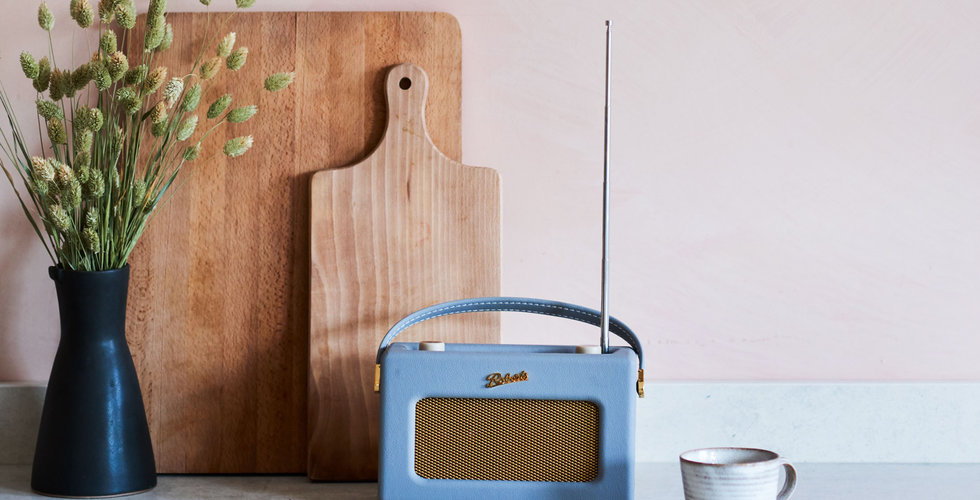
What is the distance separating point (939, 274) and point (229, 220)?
2.60 feet

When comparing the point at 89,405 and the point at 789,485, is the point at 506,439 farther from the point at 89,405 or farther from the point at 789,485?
the point at 89,405

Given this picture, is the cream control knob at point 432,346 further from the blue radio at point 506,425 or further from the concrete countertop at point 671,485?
the concrete countertop at point 671,485

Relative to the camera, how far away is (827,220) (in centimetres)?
94

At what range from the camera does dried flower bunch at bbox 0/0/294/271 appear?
753 mm

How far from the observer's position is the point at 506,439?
2.28 feet

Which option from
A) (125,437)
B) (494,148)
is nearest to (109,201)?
(125,437)

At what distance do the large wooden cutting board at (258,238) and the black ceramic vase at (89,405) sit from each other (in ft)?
0.28

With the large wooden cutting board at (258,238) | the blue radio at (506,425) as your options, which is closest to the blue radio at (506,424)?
the blue radio at (506,425)

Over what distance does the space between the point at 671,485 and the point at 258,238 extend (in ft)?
1.63

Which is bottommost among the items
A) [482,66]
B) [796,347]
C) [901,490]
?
[901,490]

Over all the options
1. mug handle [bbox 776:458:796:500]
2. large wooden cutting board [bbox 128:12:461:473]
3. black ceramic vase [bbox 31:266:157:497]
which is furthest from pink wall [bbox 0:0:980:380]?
mug handle [bbox 776:458:796:500]

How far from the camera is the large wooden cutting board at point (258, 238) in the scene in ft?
2.89

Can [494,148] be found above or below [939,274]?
above

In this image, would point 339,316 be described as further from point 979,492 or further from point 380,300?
point 979,492
